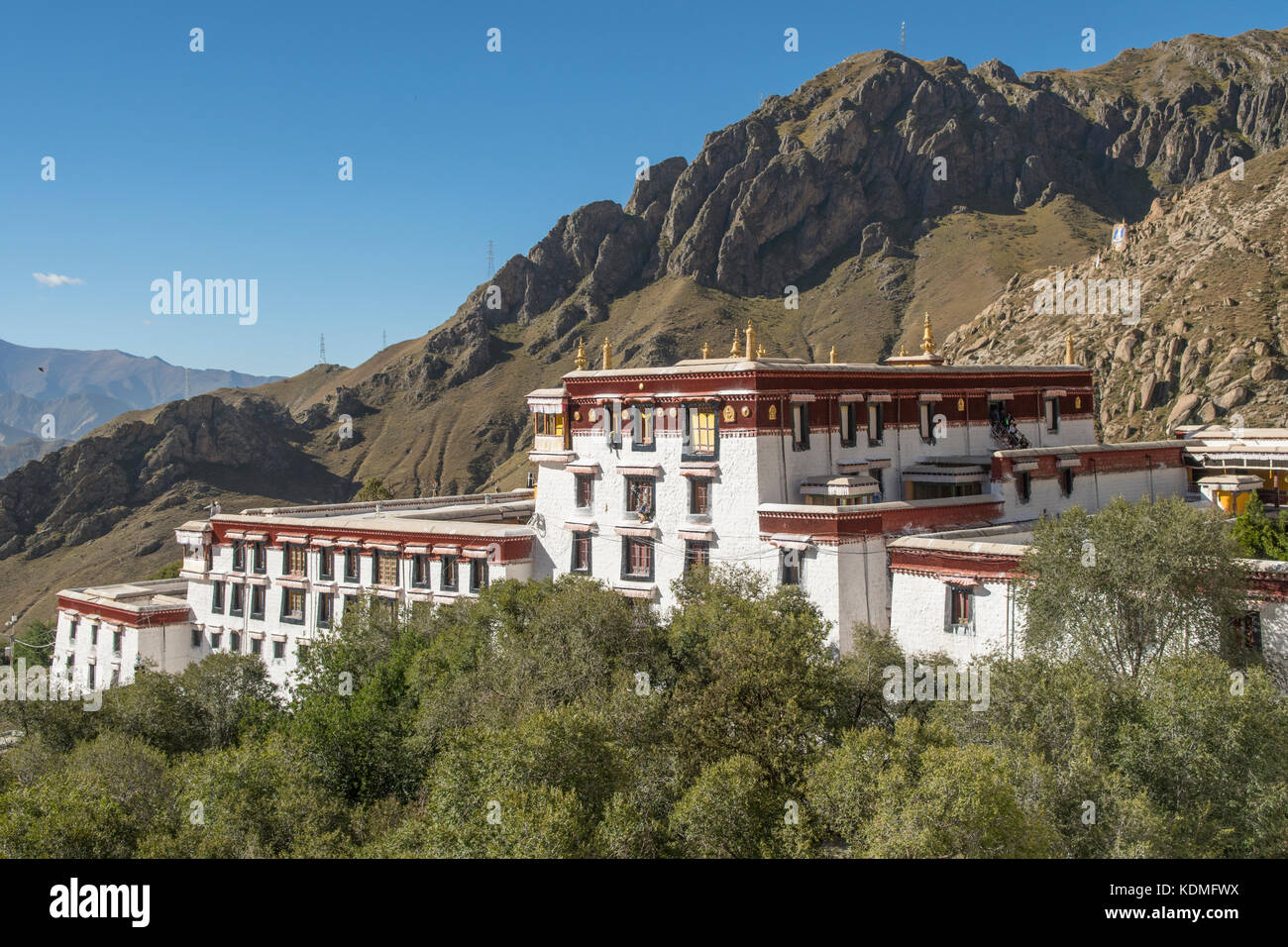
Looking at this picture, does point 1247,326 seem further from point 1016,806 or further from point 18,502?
point 18,502

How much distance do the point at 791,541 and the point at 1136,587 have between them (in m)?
12.6

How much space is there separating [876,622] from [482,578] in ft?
55.7

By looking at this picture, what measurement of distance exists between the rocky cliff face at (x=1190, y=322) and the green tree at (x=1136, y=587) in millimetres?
50987

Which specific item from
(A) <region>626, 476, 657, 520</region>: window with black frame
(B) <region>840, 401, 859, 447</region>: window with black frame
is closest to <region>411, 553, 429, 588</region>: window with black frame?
(A) <region>626, 476, 657, 520</region>: window with black frame

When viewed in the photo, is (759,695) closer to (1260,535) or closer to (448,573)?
(448,573)

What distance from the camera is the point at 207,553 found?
5362cm

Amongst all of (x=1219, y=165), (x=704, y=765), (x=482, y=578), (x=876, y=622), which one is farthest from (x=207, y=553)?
(x=1219, y=165)

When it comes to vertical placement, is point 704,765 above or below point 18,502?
below

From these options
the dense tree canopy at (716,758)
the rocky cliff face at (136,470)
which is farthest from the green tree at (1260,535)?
the rocky cliff face at (136,470)

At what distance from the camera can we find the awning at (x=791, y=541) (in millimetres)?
35062

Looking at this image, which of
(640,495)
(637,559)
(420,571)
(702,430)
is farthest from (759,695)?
(420,571)

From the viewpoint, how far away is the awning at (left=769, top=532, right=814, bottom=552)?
35.1 meters

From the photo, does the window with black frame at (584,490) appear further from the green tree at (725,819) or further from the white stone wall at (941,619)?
the green tree at (725,819)

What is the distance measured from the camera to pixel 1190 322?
8962 cm
